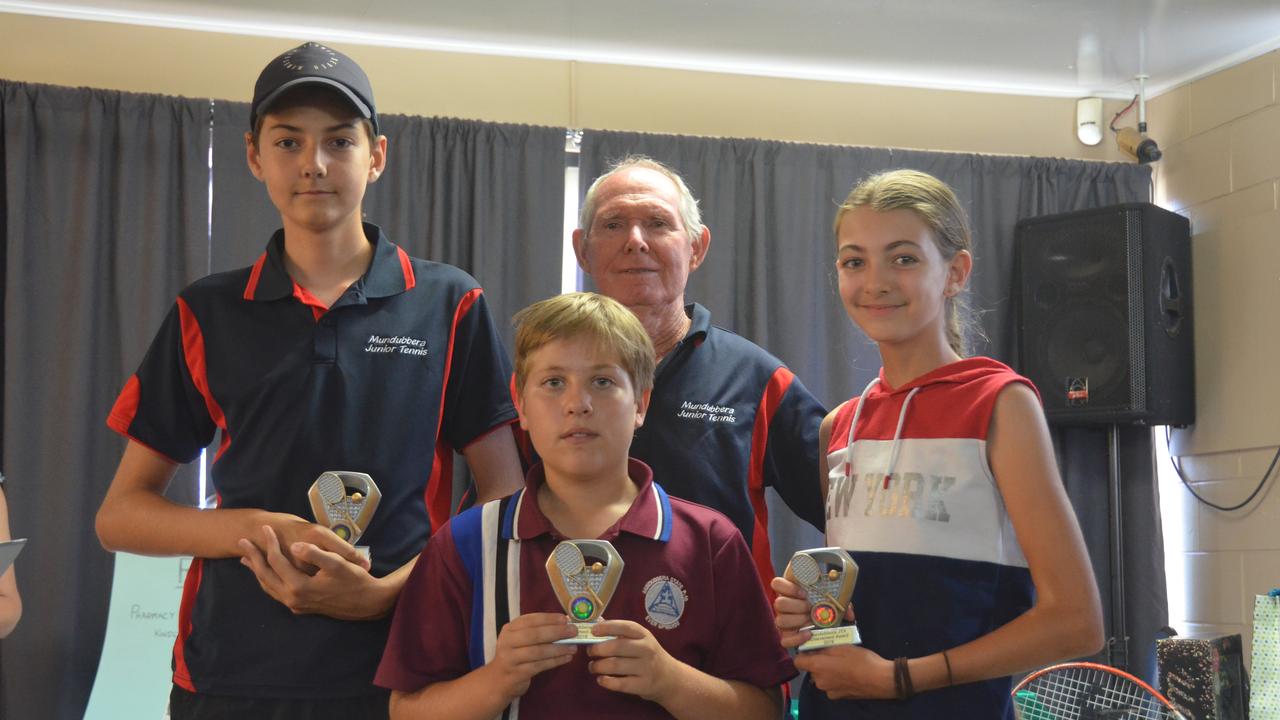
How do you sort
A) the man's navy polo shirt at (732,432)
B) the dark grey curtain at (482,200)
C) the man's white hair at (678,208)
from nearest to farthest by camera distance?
the man's navy polo shirt at (732,432), the man's white hair at (678,208), the dark grey curtain at (482,200)

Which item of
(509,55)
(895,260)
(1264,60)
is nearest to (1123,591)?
(1264,60)

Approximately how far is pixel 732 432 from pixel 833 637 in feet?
2.38

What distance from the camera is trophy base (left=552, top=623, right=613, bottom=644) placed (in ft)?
5.86

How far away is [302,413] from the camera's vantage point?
205 cm

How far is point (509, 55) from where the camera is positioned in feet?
21.4

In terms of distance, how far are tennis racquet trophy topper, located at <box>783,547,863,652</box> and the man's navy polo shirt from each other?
57 cm

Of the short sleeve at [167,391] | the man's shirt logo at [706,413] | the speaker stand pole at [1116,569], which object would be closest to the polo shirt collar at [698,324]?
the man's shirt logo at [706,413]

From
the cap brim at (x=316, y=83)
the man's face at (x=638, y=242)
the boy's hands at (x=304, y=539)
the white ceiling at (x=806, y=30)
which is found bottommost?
the boy's hands at (x=304, y=539)

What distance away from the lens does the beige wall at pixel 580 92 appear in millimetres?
6066

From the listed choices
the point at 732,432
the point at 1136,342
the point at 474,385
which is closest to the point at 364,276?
the point at 474,385

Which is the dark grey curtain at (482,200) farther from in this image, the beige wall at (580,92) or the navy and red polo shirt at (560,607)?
the navy and red polo shirt at (560,607)

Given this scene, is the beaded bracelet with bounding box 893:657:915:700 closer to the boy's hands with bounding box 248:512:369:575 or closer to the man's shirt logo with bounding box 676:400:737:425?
the man's shirt logo with bounding box 676:400:737:425

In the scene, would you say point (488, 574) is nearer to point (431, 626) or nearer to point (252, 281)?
point (431, 626)

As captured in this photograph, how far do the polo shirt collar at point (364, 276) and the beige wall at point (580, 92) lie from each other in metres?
4.36
